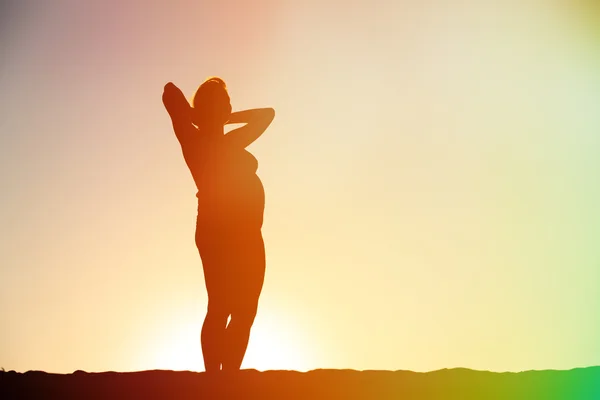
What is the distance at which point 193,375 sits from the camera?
436cm

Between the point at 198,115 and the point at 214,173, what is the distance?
1.61 ft

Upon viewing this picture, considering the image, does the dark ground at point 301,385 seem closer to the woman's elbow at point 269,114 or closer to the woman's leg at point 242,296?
the woman's leg at point 242,296

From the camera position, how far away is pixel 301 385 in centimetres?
435

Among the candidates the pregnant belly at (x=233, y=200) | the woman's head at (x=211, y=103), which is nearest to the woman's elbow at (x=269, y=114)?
the woman's head at (x=211, y=103)

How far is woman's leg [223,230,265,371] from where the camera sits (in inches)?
192

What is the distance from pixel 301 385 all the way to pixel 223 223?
132cm

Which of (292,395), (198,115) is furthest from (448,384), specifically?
(198,115)

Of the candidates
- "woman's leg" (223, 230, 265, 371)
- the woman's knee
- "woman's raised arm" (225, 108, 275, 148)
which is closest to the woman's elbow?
"woman's raised arm" (225, 108, 275, 148)

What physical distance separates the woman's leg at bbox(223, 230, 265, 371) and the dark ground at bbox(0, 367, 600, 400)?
41 centimetres

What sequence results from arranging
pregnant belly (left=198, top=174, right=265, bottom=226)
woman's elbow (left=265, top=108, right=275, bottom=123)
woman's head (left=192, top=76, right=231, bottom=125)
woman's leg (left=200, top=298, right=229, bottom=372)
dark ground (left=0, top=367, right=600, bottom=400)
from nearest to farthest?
1. dark ground (left=0, top=367, right=600, bottom=400)
2. woman's leg (left=200, top=298, right=229, bottom=372)
3. pregnant belly (left=198, top=174, right=265, bottom=226)
4. woman's head (left=192, top=76, right=231, bottom=125)
5. woman's elbow (left=265, top=108, right=275, bottom=123)

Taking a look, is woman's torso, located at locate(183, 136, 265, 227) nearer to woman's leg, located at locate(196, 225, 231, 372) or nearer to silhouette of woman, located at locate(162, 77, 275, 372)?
silhouette of woman, located at locate(162, 77, 275, 372)

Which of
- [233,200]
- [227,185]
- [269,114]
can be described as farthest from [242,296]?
[269,114]

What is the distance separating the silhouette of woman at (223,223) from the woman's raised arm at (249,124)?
0.08 ft

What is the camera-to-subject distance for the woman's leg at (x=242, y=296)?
487 cm
